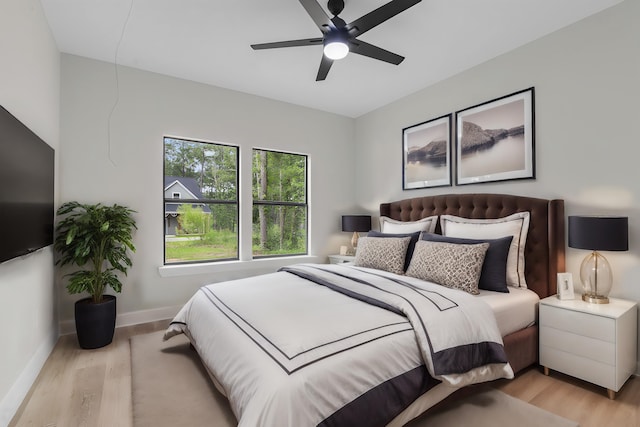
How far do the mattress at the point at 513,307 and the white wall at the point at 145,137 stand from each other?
2.66 meters

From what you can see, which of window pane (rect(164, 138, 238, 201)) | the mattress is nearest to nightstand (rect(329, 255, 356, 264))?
window pane (rect(164, 138, 238, 201))

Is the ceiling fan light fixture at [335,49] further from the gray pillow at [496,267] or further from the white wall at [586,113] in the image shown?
the gray pillow at [496,267]

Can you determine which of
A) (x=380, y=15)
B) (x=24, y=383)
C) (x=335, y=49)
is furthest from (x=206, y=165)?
(x=380, y=15)

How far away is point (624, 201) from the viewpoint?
2.30 metres

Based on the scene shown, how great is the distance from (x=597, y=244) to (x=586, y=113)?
110 cm

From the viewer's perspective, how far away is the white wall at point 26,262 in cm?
176

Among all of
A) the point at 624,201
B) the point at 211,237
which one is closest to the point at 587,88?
the point at 624,201

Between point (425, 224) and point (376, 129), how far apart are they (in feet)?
5.92

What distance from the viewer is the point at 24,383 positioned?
6.65 ft

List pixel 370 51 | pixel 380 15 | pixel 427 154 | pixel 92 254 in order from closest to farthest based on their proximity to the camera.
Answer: pixel 380 15
pixel 370 51
pixel 92 254
pixel 427 154

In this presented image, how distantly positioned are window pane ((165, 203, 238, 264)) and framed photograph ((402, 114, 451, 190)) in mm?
2277

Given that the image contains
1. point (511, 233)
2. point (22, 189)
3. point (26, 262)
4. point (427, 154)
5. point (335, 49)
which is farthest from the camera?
point (427, 154)

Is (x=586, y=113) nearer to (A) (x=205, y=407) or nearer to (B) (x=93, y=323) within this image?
(A) (x=205, y=407)

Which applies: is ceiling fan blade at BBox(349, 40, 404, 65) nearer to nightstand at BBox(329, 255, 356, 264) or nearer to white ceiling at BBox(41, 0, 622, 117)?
white ceiling at BBox(41, 0, 622, 117)
